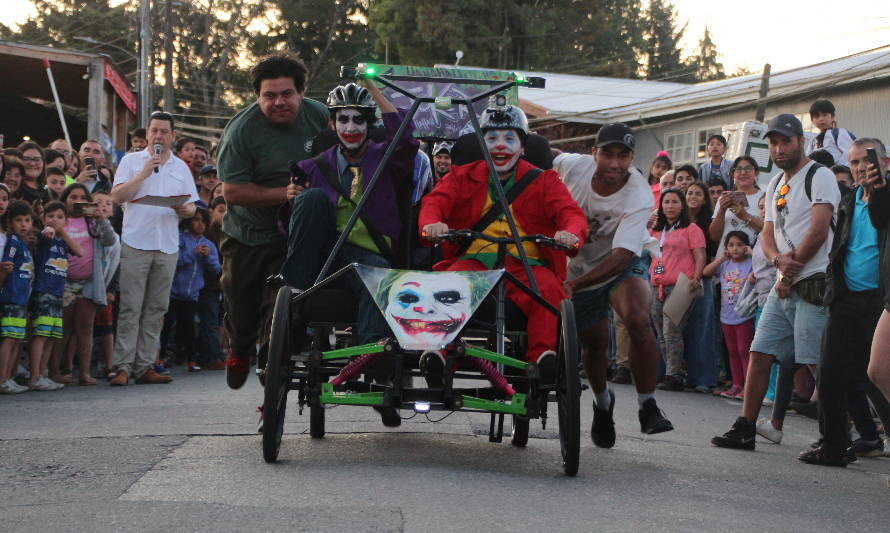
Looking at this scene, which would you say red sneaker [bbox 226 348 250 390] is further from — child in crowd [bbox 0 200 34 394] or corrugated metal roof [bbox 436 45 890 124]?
corrugated metal roof [bbox 436 45 890 124]

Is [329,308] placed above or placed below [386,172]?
below

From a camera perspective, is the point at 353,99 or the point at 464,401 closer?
the point at 464,401

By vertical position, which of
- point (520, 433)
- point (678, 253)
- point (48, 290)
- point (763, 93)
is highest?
point (763, 93)

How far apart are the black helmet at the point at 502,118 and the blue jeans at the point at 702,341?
21.6ft

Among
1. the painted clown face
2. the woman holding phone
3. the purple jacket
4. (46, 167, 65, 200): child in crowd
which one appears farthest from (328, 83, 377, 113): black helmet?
the woman holding phone

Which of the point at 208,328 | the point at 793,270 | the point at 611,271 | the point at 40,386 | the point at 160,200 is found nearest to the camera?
the point at 611,271

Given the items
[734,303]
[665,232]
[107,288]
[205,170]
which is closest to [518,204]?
[734,303]

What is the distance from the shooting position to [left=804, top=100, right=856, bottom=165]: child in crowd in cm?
1400

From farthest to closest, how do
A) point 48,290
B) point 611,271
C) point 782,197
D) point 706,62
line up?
1. point 706,62
2. point 48,290
3. point 782,197
4. point 611,271

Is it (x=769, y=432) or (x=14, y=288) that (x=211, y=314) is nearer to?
(x=14, y=288)

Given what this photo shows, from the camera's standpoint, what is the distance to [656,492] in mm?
6539

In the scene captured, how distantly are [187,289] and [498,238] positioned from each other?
7.88 meters

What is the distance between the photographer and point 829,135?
555 inches

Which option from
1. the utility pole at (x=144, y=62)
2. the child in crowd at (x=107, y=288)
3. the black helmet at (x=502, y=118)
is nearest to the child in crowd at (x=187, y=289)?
the child in crowd at (x=107, y=288)
